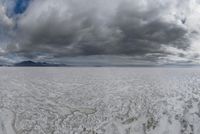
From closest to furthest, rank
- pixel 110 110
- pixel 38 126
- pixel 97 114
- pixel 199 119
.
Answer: pixel 38 126, pixel 199 119, pixel 97 114, pixel 110 110

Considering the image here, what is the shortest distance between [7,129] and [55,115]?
2916mm

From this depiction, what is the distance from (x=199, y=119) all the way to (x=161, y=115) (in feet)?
7.08

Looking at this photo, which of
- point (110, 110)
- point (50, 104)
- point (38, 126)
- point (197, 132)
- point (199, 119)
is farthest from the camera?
point (50, 104)

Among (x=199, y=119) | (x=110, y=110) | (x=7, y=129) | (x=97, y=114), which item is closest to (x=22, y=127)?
(x=7, y=129)

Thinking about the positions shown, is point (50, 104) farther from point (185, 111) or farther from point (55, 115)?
point (185, 111)

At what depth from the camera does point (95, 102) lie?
14.6 m

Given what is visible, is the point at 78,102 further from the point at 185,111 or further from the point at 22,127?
the point at 185,111

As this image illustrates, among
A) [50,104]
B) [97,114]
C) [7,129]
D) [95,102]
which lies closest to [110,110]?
[97,114]

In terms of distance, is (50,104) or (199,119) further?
(50,104)

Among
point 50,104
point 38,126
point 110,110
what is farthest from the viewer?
point 50,104

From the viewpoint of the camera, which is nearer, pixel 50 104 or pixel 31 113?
pixel 31 113

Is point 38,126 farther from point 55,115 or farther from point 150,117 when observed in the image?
point 150,117

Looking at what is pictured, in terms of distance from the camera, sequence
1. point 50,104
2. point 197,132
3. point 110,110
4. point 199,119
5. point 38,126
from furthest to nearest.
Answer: point 50,104
point 110,110
point 199,119
point 38,126
point 197,132

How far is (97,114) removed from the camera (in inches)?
453
